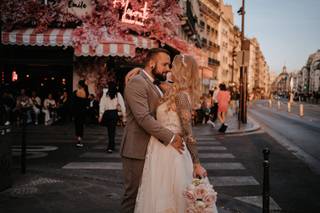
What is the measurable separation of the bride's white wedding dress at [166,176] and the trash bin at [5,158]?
2.92m

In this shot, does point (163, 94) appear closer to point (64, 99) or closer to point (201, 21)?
point (64, 99)

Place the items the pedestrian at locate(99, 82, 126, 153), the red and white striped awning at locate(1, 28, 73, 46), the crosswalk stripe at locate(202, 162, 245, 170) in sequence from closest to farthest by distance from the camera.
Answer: the crosswalk stripe at locate(202, 162, 245, 170) < the pedestrian at locate(99, 82, 126, 153) < the red and white striped awning at locate(1, 28, 73, 46)

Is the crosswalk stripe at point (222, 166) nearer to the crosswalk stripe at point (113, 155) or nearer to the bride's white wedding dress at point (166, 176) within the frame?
the crosswalk stripe at point (113, 155)

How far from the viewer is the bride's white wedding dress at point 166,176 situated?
3.74m

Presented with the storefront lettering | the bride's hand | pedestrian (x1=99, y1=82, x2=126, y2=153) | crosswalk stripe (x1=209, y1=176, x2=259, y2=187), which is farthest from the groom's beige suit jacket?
the storefront lettering

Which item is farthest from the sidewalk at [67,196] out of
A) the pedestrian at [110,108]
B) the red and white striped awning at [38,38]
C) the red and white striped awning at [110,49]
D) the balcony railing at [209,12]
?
the balcony railing at [209,12]

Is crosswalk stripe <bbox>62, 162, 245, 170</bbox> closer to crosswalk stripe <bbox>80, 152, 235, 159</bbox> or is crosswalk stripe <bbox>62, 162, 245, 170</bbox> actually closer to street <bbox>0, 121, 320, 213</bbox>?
street <bbox>0, 121, 320, 213</bbox>

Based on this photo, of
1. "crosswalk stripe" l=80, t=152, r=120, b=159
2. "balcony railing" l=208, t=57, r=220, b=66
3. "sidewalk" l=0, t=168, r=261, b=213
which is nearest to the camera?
"sidewalk" l=0, t=168, r=261, b=213

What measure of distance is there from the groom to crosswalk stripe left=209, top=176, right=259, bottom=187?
11.1 feet

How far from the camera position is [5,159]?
6.04 m

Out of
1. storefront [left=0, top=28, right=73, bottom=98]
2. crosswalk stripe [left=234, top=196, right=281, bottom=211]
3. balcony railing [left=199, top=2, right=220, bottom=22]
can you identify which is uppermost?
balcony railing [left=199, top=2, right=220, bottom=22]

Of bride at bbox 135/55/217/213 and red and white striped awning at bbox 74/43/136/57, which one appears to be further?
red and white striped awning at bbox 74/43/136/57

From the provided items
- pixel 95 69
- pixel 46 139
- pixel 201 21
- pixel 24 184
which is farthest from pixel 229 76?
pixel 24 184

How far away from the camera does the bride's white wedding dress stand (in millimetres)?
3742
